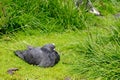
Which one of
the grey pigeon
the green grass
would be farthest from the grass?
the grey pigeon

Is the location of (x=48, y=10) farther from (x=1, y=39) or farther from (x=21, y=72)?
(x=21, y=72)

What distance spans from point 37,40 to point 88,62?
1964 millimetres

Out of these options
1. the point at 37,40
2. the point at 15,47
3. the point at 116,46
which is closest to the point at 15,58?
the point at 15,47

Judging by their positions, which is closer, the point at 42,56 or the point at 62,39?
the point at 42,56

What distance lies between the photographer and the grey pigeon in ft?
24.8

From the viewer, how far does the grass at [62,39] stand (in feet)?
23.3

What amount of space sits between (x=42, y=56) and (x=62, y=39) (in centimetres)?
158

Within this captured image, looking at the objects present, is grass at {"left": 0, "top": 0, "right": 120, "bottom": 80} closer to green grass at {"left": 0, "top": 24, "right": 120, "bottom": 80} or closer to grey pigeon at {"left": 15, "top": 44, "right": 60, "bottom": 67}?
green grass at {"left": 0, "top": 24, "right": 120, "bottom": 80}

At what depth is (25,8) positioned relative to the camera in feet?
32.1

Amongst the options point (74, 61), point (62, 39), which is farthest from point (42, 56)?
point (62, 39)

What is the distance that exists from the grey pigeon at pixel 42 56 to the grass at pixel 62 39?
0.11 m

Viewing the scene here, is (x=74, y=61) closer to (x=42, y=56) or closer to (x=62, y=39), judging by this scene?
(x=42, y=56)

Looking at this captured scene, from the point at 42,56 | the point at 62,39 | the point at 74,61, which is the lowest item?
the point at 62,39

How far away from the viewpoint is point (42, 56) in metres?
7.59
